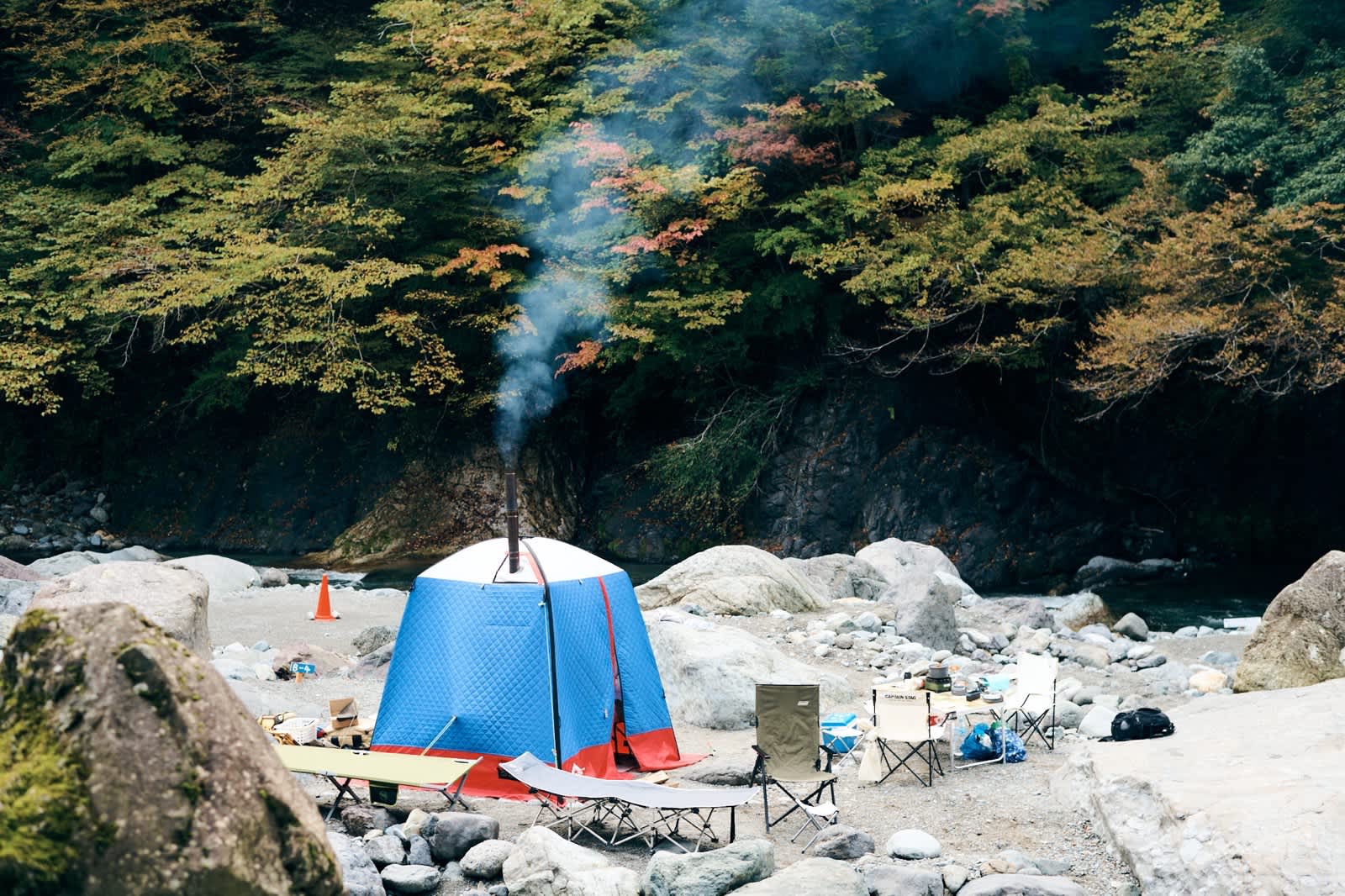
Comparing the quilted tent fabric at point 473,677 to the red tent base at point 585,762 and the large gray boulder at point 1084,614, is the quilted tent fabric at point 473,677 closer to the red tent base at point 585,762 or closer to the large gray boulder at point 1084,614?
the red tent base at point 585,762

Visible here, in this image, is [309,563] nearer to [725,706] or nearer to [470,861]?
[725,706]

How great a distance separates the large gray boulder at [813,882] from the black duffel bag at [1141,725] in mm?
2607

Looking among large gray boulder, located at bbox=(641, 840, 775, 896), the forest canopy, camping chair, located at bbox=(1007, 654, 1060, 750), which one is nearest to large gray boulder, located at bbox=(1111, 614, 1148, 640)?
the forest canopy

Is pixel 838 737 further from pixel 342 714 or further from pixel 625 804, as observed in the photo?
pixel 342 714

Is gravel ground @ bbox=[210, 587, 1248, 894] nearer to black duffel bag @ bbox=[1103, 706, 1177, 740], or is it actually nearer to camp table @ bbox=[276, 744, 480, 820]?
camp table @ bbox=[276, 744, 480, 820]

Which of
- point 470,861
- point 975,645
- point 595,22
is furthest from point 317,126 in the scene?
point 470,861

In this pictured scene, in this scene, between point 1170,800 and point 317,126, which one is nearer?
point 1170,800

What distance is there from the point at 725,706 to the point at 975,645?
3861 mm

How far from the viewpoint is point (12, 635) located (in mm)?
3166

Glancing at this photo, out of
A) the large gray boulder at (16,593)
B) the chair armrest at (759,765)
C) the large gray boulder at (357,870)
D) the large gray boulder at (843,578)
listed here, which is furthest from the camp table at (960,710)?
the large gray boulder at (16,593)

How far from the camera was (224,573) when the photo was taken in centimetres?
1597

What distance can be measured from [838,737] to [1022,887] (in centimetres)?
266

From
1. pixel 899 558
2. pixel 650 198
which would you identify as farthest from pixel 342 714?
pixel 650 198

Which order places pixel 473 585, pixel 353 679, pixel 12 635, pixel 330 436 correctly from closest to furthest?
pixel 12 635, pixel 473 585, pixel 353 679, pixel 330 436
